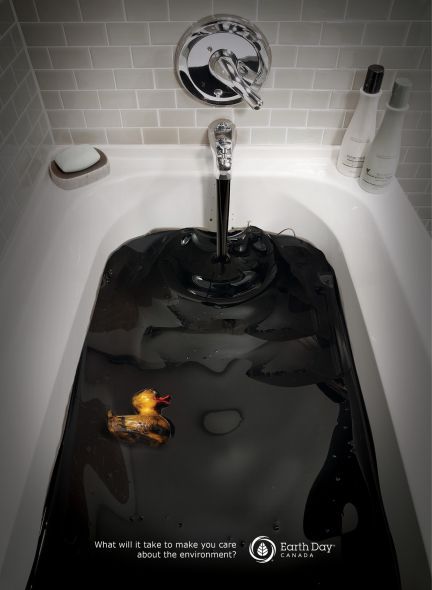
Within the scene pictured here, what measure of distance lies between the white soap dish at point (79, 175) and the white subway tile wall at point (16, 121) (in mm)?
37

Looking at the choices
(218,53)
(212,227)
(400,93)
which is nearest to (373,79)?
(400,93)

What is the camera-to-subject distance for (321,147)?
1.05 meters

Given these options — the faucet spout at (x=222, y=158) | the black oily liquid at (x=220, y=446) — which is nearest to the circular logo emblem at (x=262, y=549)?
the black oily liquid at (x=220, y=446)

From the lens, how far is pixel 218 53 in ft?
2.94

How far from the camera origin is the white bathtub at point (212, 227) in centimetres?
64

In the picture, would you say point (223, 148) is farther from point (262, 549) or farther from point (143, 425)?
point (262, 549)

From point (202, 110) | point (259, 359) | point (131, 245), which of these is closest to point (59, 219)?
point (131, 245)

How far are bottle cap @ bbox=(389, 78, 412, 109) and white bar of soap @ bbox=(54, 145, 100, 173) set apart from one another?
62 cm

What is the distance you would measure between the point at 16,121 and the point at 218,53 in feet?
1.37

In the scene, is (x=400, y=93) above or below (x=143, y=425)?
above

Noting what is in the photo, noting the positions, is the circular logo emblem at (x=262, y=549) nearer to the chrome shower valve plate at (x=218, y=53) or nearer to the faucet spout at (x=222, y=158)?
the faucet spout at (x=222, y=158)

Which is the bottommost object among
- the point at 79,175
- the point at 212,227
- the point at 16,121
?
the point at 212,227

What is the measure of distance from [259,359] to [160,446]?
0.79 ft

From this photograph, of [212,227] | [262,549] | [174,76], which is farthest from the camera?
[212,227]
